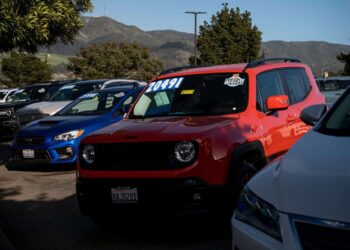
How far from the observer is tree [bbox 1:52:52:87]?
2183 inches

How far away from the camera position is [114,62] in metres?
61.1

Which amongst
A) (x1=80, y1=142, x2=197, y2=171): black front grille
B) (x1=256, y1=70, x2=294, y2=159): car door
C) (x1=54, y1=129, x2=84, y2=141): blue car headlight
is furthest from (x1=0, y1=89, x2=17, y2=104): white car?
(x1=80, y1=142, x2=197, y2=171): black front grille

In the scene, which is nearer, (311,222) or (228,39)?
(311,222)

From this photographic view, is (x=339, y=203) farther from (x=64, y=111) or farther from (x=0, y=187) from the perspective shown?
(x=64, y=111)

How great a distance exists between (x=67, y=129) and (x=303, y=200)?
7.60 metres

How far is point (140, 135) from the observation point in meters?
5.47

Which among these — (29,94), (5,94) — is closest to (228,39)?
(5,94)

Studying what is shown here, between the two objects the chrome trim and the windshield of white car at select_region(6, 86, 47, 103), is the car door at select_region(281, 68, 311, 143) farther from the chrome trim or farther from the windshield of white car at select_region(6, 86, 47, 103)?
the windshield of white car at select_region(6, 86, 47, 103)

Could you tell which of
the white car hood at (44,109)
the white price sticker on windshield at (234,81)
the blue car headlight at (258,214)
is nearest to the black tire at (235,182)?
the white price sticker on windshield at (234,81)

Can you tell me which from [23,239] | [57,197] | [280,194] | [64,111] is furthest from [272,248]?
[64,111]

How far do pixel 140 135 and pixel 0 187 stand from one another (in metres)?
4.62

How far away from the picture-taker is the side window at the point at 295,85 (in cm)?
719

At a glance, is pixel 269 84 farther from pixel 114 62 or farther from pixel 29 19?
pixel 114 62

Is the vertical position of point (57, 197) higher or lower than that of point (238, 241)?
lower
